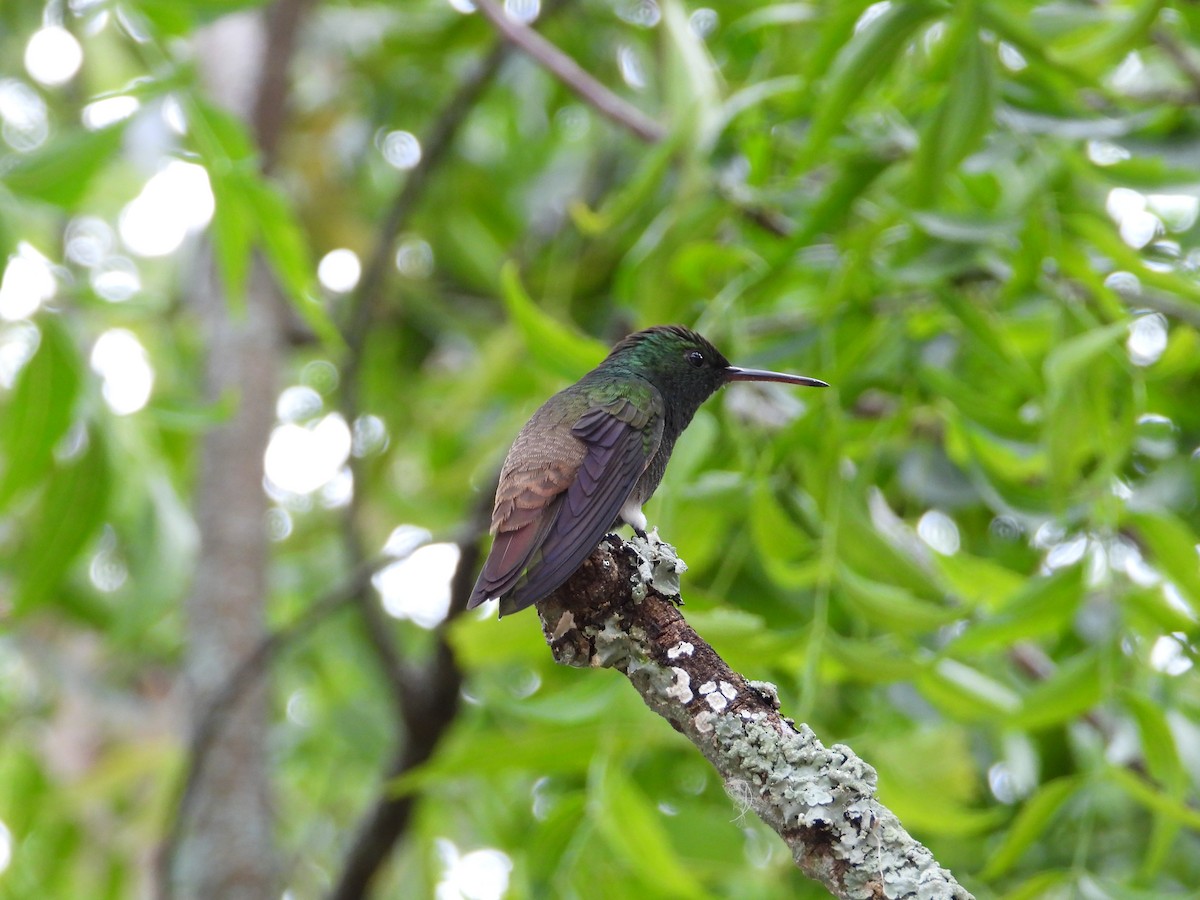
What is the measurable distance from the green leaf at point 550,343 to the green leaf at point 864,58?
1.99 ft

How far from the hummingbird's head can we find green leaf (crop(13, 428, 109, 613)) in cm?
154

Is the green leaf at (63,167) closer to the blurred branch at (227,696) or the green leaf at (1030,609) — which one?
the blurred branch at (227,696)

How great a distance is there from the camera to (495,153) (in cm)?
614

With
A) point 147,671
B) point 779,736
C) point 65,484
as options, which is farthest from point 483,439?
point 147,671

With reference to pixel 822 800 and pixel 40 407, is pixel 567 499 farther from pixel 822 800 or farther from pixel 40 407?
pixel 40 407

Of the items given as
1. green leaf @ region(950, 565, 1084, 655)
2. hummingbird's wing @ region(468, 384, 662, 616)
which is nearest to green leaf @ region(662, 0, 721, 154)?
hummingbird's wing @ region(468, 384, 662, 616)

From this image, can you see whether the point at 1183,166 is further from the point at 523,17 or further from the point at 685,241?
the point at 523,17

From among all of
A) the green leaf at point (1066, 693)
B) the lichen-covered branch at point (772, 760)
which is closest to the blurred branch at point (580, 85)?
the green leaf at point (1066, 693)

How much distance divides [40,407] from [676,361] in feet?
5.20

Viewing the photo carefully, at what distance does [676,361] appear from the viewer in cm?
251

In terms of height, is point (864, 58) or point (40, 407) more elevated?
A: point (864, 58)

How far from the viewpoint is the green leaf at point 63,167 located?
2.92 m

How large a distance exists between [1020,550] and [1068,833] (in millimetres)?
782

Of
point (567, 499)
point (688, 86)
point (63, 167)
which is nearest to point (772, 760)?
point (567, 499)
